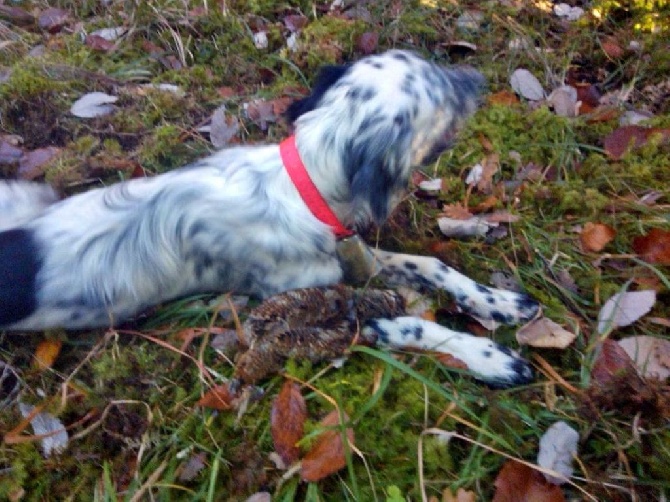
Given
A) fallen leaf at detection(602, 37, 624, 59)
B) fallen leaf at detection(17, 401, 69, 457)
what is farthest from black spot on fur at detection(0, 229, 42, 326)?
fallen leaf at detection(602, 37, 624, 59)

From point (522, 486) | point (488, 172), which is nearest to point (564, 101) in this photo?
point (488, 172)

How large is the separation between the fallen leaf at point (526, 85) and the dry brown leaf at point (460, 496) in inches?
95.0

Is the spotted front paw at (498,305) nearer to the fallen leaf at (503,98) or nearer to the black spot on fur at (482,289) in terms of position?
the black spot on fur at (482,289)

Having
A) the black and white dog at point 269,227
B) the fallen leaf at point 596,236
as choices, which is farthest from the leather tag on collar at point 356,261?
the fallen leaf at point 596,236

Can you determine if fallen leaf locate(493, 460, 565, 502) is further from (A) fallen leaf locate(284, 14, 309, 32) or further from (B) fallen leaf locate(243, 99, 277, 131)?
(A) fallen leaf locate(284, 14, 309, 32)

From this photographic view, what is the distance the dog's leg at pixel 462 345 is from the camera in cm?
231

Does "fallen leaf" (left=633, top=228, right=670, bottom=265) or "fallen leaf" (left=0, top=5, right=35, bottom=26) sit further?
"fallen leaf" (left=0, top=5, right=35, bottom=26)

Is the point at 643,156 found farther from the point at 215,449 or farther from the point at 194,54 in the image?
the point at 194,54

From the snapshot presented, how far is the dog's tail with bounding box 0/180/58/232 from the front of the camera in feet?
8.92

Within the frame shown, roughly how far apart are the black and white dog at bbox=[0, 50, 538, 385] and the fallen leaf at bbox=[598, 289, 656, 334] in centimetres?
27

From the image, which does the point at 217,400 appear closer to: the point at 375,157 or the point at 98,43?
the point at 375,157

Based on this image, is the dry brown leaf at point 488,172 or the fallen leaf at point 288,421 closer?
the fallen leaf at point 288,421

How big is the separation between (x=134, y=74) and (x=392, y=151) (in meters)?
2.15

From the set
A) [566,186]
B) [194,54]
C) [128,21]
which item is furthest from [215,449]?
[128,21]
